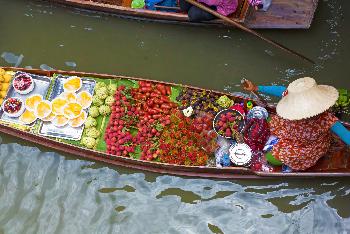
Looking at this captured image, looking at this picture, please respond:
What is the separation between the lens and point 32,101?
647cm

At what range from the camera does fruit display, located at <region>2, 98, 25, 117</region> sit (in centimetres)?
636

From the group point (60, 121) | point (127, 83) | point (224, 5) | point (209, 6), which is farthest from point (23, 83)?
point (224, 5)

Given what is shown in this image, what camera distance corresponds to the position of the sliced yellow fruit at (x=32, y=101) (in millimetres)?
6438

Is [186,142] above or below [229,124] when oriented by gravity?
below

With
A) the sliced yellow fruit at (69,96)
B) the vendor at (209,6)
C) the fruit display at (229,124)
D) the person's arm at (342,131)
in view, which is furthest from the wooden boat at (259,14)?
the person's arm at (342,131)

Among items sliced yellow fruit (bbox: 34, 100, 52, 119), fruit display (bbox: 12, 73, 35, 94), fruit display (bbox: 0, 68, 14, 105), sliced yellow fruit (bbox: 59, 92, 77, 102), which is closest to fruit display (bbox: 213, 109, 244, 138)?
sliced yellow fruit (bbox: 59, 92, 77, 102)

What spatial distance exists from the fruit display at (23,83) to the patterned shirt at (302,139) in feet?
10.0

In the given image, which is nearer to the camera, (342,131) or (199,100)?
(342,131)

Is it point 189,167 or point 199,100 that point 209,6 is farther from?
point 189,167

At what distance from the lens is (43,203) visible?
6305 mm

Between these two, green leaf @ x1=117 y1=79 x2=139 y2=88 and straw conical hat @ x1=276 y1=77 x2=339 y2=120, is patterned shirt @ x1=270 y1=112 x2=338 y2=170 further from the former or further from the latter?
green leaf @ x1=117 y1=79 x2=139 y2=88

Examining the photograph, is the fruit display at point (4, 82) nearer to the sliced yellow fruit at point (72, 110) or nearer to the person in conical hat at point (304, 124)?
the sliced yellow fruit at point (72, 110)

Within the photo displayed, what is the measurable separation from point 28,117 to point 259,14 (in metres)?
3.24

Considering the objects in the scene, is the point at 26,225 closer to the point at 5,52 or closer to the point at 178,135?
the point at 178,135
